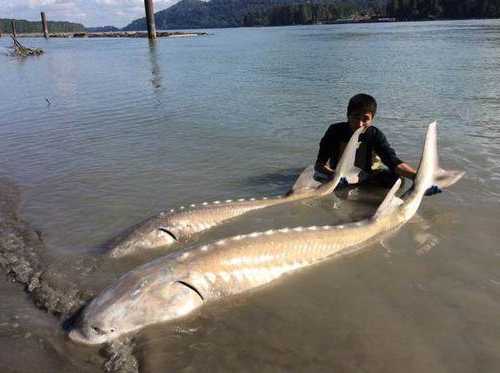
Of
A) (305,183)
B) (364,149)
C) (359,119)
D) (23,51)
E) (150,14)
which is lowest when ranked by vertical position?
(305,183)

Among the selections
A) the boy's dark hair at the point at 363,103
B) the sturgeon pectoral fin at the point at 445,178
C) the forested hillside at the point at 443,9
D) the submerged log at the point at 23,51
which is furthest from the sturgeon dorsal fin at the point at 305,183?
the forested hillside at the point at 443,9

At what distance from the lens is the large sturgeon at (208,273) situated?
3.30 meters

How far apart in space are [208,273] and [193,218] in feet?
4.82

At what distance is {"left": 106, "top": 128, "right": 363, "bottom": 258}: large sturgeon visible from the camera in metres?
4.71

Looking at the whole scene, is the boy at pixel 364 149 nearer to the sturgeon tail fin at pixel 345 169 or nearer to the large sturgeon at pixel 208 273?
the sturgeon tail fin at pixel 345 169

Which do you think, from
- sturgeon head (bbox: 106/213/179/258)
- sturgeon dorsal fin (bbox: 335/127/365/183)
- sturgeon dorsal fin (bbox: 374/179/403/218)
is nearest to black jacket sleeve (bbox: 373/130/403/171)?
sturgeon dorsal fin (bbox: 335/127/365/183)

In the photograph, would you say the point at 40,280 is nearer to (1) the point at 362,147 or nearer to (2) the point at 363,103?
(2) the point at 363,103

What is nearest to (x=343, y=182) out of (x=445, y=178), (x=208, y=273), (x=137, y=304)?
(x=445, y=178)

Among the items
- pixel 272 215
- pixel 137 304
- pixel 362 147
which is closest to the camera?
pixel 137 304

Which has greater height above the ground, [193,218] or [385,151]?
[385,151]

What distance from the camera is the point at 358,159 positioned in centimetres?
652

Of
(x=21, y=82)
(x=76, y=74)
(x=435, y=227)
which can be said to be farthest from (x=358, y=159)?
(x=76, y=74)

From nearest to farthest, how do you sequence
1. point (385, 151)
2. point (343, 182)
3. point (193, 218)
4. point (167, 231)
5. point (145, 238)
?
point (145, 238), point (167, 231), point (193, 218), point (385, 151), point (343, 182)

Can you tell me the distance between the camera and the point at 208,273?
3.68m
